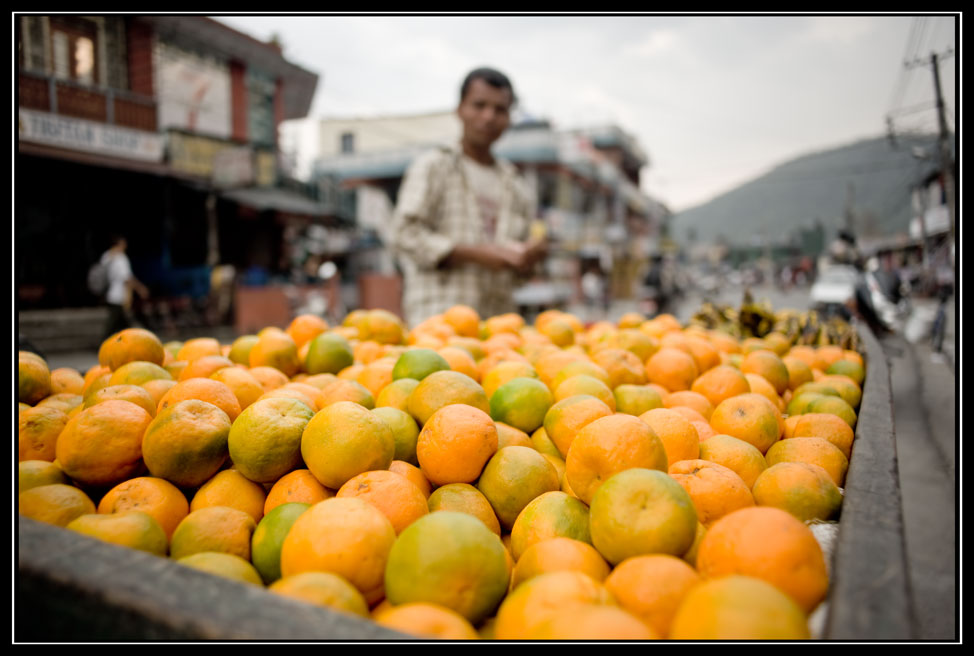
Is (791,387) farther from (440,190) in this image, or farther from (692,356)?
(440,190)

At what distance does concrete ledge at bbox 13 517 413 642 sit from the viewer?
32.3 inches

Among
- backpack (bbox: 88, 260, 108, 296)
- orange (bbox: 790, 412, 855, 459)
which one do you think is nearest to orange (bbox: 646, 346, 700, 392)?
orange (bbox: 790, 412, 855, 459)

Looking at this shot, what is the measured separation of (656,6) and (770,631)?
5.57ft

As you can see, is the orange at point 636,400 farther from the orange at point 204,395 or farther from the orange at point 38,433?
the orange at point 38,433

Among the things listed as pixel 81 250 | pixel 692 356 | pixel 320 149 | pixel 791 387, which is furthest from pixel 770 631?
pixel 320 149

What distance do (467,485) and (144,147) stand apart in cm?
1565

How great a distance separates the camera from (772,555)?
3.54ft

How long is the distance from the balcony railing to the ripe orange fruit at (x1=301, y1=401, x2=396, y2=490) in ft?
46.6

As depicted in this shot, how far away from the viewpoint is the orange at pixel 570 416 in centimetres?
177

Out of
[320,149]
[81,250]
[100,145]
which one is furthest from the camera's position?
[320,149]

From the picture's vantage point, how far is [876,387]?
225cm

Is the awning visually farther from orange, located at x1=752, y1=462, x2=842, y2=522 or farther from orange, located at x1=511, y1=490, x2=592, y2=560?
orange, located at x1=752, y1=462, x2=842, y2=522

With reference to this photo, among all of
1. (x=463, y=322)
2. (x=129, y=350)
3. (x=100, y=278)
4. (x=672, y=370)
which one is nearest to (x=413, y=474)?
(x=672, y=370)

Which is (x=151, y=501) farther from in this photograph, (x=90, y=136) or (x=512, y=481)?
(x=90, y=136)
